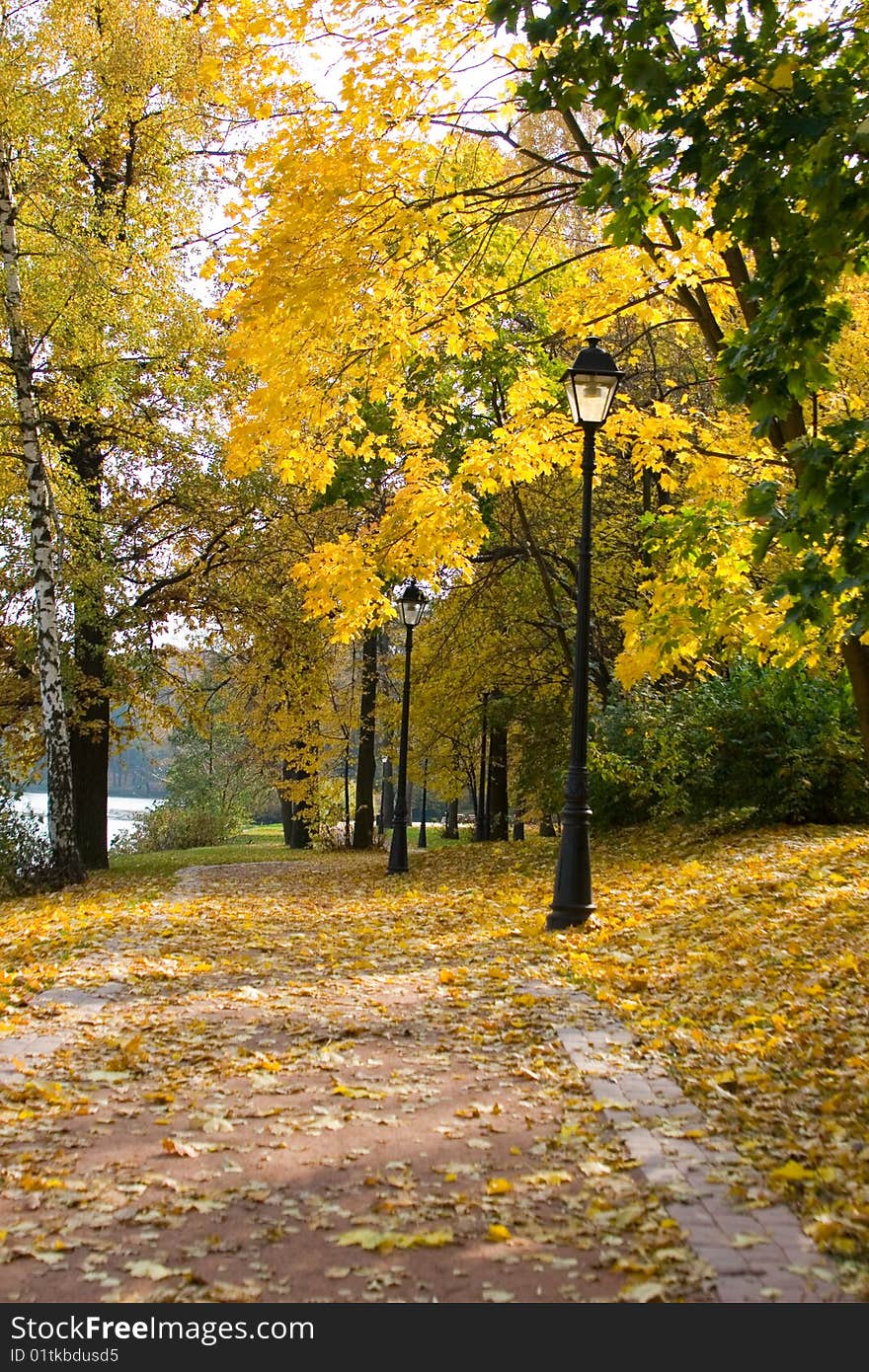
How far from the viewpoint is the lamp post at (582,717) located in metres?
9.20

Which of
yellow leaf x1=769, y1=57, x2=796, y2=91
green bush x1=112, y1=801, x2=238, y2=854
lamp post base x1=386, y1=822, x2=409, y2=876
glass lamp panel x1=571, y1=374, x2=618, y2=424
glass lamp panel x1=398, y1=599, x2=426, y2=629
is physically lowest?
green bush x1=112, y1=801, x2=238, y2=854

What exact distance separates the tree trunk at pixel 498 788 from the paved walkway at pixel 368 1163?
629 inches

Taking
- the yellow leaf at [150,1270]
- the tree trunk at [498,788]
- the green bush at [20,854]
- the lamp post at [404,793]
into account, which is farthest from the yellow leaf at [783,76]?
the tree trunk at [498,788]

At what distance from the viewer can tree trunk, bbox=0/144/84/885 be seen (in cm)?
1333

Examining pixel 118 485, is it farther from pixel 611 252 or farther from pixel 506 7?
pixel 506 7

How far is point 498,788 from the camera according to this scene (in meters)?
24.3

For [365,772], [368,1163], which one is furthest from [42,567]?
[365,772]

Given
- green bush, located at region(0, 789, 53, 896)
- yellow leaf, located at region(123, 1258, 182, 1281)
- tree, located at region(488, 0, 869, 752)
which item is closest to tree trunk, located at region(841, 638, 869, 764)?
tree, located at region(488, 0, 869, 752)

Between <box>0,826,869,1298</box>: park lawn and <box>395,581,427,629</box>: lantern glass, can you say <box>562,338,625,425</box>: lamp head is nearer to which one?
<box>0,826,869,1298</box>: park lawn

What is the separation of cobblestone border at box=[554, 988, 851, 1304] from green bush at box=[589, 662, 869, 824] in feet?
26.1

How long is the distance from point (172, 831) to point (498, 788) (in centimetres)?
1067

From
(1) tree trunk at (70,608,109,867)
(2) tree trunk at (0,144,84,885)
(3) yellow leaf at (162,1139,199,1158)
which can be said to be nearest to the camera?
(3) yellow leaf at (162,1139,199,1158)

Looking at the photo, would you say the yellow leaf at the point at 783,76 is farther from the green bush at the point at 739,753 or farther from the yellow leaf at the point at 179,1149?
the green bush at the point at 739,753

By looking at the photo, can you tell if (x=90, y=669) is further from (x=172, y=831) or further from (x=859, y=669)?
(x=172, y=831)
